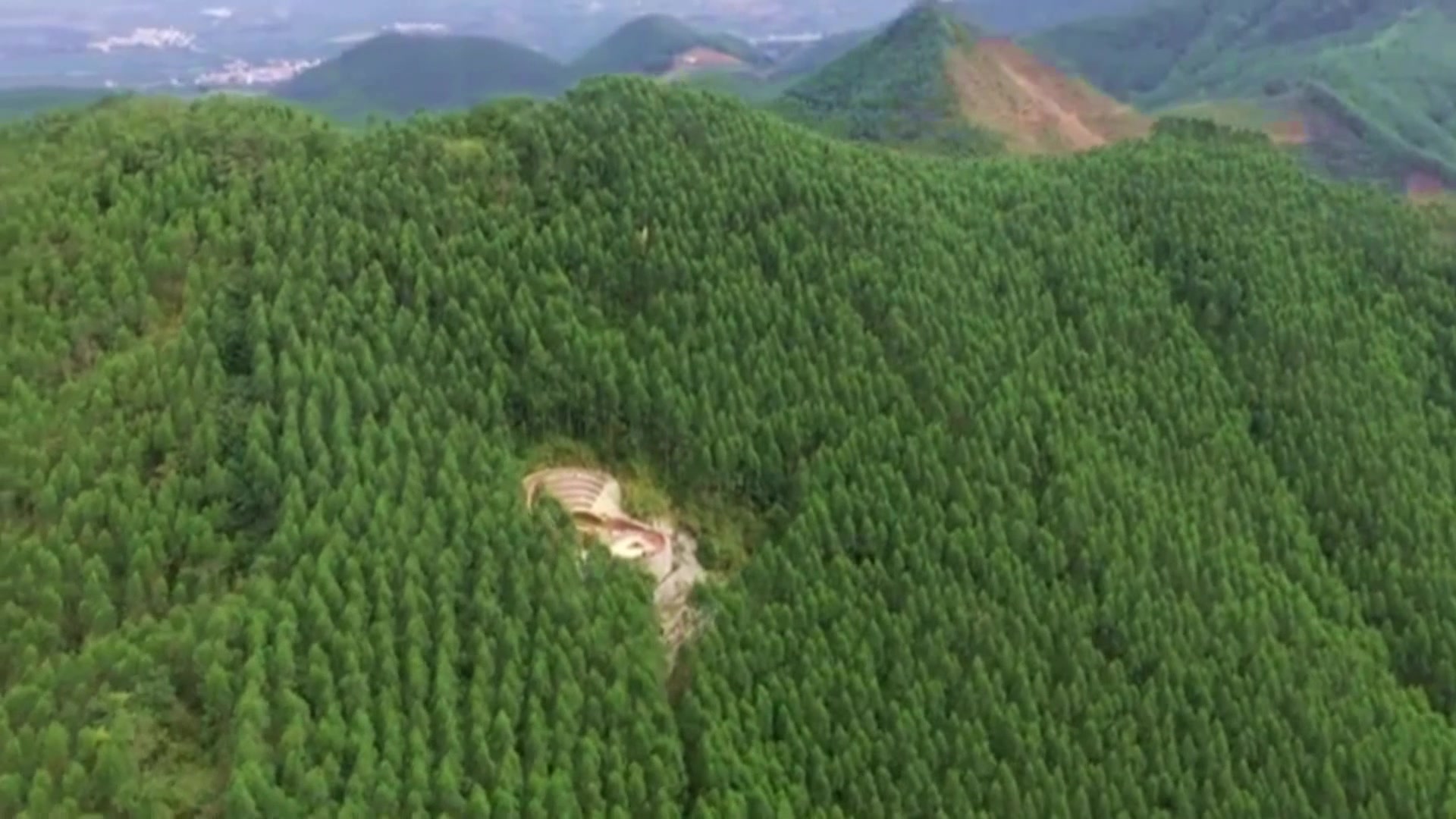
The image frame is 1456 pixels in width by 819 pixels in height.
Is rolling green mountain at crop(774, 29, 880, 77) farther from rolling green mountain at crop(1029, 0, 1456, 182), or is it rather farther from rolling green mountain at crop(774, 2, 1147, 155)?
rolling green mountain at crop(774, 2, 1147, 155)

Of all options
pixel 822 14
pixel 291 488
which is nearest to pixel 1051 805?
pixel 291 488

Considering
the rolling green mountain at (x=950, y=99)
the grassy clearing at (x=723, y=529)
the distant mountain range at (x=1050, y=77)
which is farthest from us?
the distant mountain range at (x=1050, y=77)

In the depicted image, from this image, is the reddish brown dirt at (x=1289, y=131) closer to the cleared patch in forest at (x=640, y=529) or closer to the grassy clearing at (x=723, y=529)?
the grassy clearing at (x=723, y=529)

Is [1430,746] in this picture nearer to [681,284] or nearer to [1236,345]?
[1236,345]

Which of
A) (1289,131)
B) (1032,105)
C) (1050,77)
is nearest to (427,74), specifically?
(1050,77)

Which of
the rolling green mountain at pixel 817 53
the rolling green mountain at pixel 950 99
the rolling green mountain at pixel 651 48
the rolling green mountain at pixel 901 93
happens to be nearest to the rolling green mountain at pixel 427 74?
the rolling green mountain at pixel 651 48

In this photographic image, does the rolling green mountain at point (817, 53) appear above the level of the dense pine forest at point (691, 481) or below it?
below

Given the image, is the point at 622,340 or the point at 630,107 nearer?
the point at 622,340
